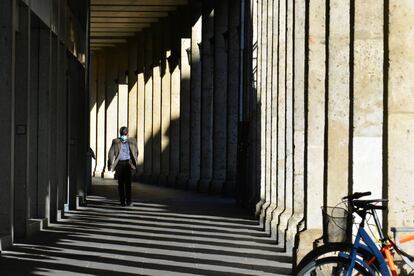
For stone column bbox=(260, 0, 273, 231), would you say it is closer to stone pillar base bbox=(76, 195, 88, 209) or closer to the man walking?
the man walking

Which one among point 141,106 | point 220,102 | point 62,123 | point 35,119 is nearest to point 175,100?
point 141,106

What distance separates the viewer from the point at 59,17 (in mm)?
19672

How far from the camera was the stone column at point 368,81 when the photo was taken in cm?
951

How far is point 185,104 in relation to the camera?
38.4 meters

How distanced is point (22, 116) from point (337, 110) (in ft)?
18.9

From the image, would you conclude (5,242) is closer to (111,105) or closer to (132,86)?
(132,86)

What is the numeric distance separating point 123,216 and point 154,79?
23967 mm

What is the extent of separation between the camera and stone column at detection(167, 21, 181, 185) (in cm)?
4016

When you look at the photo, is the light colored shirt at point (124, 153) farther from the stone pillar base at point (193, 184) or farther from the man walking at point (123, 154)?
the stone pillar base at point (193, 184)

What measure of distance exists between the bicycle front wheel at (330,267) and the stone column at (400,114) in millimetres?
1481

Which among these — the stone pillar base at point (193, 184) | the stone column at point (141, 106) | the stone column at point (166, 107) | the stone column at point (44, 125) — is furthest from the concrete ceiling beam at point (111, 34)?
the stone column at point (44, 125)

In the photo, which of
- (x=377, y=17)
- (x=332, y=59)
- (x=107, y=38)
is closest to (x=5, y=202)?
(x=332, y=59)

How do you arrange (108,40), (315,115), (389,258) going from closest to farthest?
(389,258), (315,115), (108,40)

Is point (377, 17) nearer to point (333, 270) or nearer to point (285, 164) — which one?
point (333, 270)
